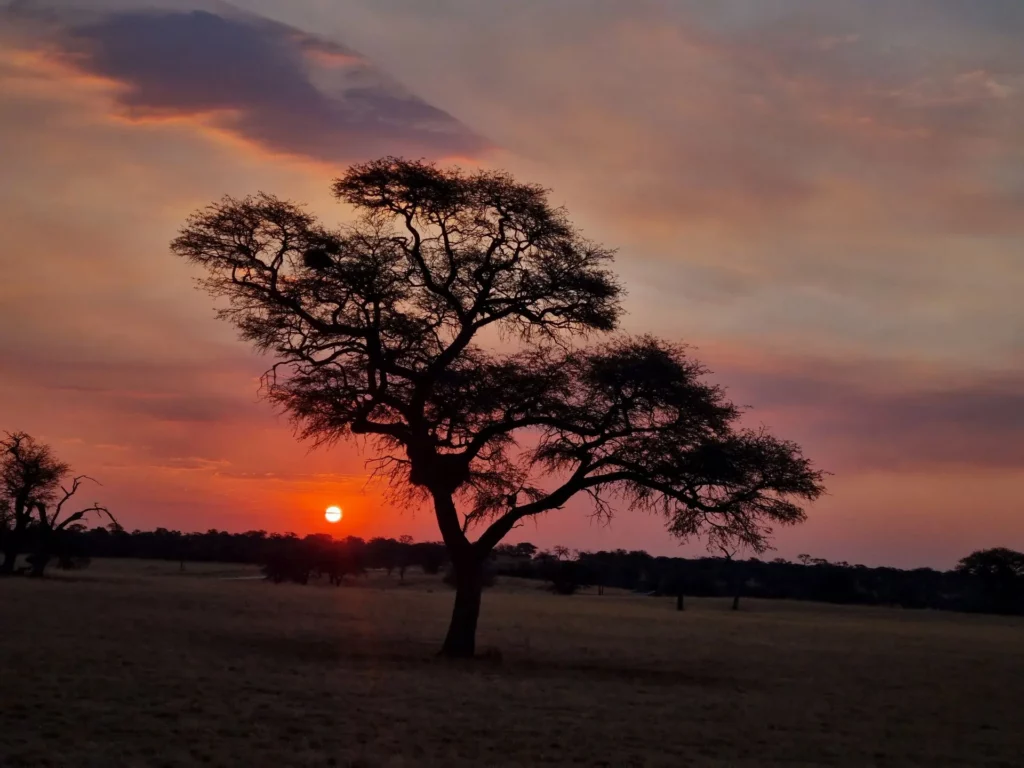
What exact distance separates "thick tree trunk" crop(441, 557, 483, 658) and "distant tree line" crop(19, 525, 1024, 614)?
256 feet

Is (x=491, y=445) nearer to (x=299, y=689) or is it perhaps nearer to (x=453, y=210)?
(x=453, y=210)

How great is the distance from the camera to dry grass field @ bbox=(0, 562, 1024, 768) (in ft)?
48.4

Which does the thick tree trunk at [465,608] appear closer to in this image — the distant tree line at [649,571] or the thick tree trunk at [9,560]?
the thick tree trunk at [9,560]

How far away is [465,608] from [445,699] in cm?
852

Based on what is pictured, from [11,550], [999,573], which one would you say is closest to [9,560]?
[11,550]

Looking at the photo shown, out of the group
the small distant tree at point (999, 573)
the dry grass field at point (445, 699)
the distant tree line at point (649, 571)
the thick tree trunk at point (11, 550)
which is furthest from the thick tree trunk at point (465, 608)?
the small distant tree at point (999, 573)

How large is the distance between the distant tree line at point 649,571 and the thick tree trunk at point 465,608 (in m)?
78.0

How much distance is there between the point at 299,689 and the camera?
1997 centimetres

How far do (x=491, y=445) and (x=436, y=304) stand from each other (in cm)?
434

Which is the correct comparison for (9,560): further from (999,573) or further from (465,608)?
(999,573)

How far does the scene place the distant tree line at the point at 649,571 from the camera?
115062 mm

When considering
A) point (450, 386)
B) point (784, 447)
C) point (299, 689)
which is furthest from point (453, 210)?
point (299, 689)

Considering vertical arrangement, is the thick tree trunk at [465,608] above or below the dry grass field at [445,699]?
above

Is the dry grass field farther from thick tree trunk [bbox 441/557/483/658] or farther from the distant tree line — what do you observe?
the distant tree line
